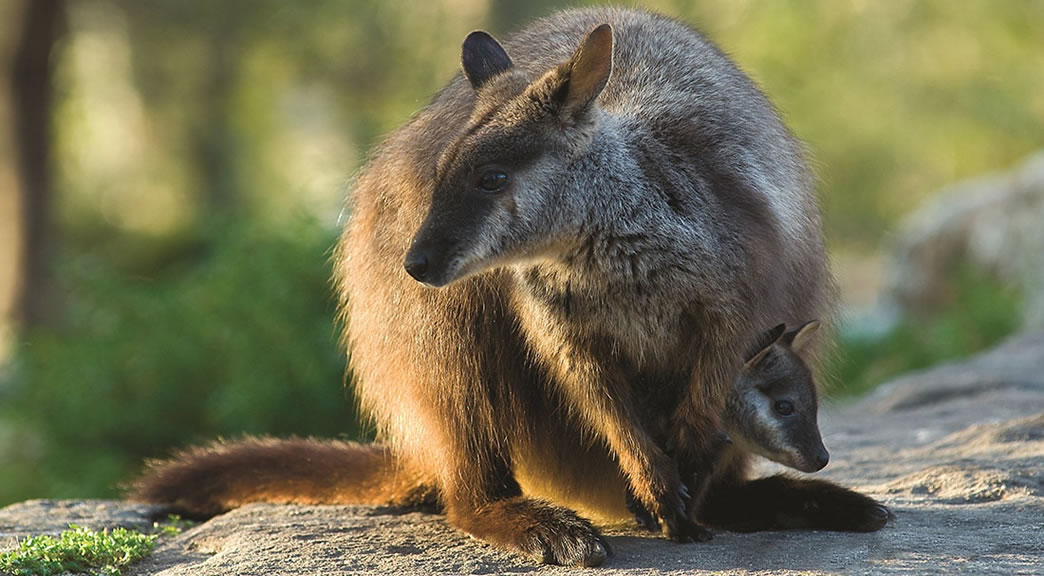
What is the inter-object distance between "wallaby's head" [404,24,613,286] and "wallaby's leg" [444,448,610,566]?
854mm

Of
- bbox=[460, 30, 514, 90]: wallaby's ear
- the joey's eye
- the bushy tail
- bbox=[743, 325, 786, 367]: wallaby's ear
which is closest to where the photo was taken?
the joey's eye

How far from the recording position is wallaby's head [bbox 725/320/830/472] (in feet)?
15.3

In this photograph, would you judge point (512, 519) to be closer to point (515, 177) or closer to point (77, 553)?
point (515, 177)

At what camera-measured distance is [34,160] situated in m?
12.9

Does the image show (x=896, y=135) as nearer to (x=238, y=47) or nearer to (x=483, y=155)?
(x=238, y=47)

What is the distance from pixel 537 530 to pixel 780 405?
932mm

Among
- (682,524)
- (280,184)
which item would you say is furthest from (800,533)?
(280,184)

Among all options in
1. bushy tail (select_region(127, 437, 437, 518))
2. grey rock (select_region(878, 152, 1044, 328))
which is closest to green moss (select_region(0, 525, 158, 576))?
bushy tail (select_region(127, 437, 437, 518))

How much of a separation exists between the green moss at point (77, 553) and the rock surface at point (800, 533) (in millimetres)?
78

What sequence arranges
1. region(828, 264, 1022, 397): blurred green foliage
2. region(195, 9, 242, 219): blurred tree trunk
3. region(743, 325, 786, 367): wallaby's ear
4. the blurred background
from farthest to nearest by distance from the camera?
region(195, 9, 242, 219): blurred tree trunk, region(828, 264, 1022, 397): blurred green foliage, the blurred background, region(743, 325, 786, 367): wallaby's ear

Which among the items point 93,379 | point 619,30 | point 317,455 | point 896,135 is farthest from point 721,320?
point 896,135

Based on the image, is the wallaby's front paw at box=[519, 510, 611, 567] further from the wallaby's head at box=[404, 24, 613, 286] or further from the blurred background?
the blurred background

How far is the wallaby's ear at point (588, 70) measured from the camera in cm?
440

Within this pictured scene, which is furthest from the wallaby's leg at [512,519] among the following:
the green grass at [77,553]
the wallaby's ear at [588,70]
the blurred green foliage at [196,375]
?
the blurred green foliage at [196,375]
